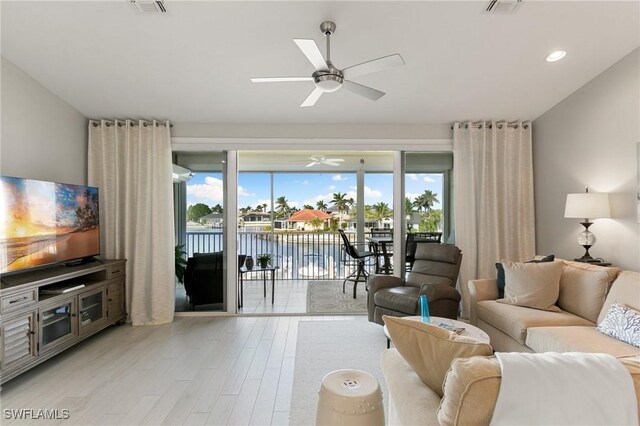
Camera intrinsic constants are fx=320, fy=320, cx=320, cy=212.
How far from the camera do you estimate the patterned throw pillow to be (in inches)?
85.3

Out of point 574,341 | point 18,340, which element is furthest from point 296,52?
point 18,340

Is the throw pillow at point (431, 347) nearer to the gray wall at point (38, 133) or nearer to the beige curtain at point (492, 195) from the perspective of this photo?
the beige curtain at point (492, 195)

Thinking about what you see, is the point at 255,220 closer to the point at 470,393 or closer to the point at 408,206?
the point at 408,206

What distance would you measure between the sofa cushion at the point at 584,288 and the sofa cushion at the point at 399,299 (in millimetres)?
1315

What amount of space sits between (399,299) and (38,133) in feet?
13.3

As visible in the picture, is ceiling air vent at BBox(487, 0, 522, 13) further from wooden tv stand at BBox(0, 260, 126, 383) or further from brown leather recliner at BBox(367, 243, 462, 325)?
wooden tv stand at BBox(0, 260, 126, 383)

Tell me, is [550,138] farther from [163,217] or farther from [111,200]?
[111,200]

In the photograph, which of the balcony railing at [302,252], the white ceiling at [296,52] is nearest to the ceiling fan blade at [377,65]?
the white ceiling at [296,52]

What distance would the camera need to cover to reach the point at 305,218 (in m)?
7.29

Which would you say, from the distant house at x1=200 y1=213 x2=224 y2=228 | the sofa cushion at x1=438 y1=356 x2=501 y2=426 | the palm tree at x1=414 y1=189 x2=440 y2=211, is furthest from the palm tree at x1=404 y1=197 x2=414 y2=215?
the sofa cushion at x1=438 y1=356 x2=501 y2=426

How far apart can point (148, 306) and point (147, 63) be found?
2778 millimetres

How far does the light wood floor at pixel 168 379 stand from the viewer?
2131 millimetres

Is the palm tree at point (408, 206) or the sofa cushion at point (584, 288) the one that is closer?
the sofa cushion at point (584, 288)

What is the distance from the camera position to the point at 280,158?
6406mm
